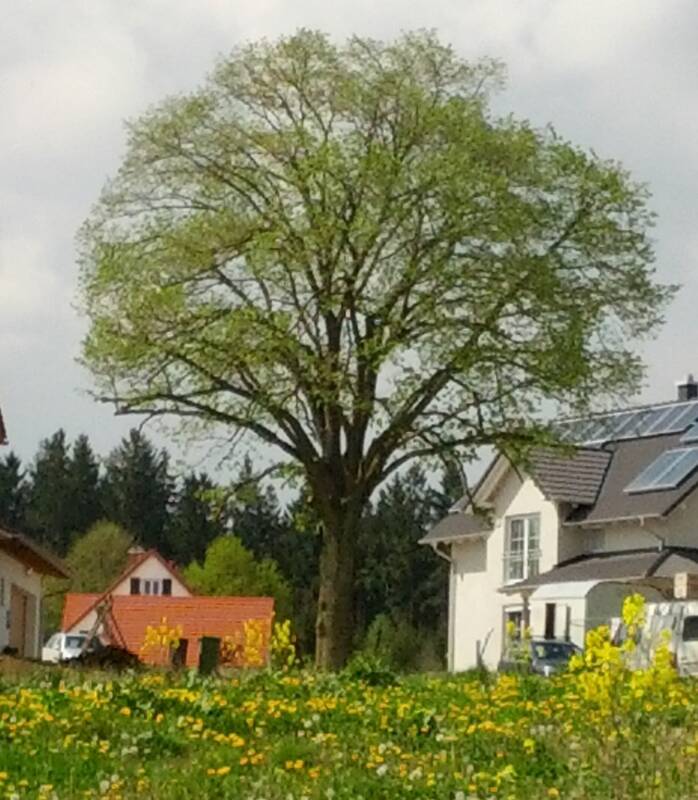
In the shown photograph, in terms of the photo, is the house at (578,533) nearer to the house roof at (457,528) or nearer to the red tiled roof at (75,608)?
the house roof at (457,528)

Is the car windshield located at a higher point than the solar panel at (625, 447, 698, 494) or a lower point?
lower

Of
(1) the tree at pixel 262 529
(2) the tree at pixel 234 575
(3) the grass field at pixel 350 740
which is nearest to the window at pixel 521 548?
(2) the tree at pixel 234 575

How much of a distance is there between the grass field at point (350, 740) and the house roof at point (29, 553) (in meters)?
29.4

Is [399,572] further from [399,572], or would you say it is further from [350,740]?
[350,740]

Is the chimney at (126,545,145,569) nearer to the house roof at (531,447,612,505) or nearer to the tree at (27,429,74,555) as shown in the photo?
the tree at (27,429,74,555)

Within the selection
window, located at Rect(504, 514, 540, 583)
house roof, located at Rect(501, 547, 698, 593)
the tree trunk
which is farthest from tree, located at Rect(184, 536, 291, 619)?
the tree trunk

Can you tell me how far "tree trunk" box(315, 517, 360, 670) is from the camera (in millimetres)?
37938

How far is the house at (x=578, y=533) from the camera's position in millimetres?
52281

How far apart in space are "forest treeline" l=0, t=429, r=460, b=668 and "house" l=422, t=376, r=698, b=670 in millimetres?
25201

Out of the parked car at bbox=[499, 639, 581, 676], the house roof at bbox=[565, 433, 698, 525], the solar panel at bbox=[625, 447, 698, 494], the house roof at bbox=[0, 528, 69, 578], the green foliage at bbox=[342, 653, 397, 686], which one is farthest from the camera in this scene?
the solar panel at bbox=[625, 447, 698, 494]

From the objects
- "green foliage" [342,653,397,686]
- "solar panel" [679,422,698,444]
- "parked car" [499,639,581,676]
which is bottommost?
"green foliage" [342,653,397,686]

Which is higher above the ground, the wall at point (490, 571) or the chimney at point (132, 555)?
the chimney at point (132, 555)

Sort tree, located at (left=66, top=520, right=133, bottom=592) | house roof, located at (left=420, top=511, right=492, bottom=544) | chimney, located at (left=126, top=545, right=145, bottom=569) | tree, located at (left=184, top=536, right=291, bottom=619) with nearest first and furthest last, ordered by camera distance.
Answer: house roof, located at (left=420, top=511, right=492, bottom=544) → tree, located at (left=184, top=536, right=291, bottom=619) → chimney, located at (left=126, top=545, right=145, bottom=569) → tree, located at (left=66, top=520, right=133, bottom=592)

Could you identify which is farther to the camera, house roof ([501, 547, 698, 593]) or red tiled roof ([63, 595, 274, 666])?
red tiled roof ([63, 595, 274, 666])
